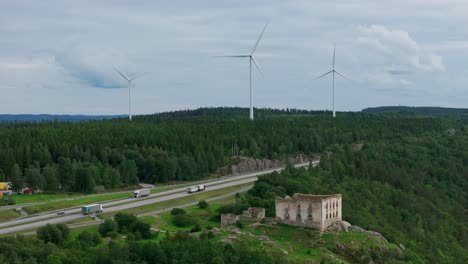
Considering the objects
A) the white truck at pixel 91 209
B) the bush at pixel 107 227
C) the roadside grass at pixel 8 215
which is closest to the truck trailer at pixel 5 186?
the roadside grass at pixel 8 215

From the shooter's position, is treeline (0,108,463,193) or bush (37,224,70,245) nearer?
bush (37,224,70,245)

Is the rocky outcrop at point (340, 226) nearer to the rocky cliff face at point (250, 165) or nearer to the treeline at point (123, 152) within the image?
the treeline at point (123, 152)

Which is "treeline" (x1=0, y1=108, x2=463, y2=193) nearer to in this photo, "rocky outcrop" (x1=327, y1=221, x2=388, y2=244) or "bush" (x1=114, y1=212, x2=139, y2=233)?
"bush" (x1=114, y1=212, x2=139, y2=233)

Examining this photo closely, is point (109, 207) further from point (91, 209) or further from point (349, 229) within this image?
point (349, 229)

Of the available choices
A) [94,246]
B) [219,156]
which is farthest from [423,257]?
[219,156]

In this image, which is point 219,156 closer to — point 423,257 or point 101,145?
point 101,145

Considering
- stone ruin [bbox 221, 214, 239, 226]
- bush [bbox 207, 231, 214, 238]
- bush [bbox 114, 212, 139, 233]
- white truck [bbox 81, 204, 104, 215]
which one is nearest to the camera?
bush [bbox 207, 231, 214, 238]

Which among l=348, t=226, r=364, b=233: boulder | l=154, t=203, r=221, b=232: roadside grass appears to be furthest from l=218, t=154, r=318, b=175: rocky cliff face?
l=348, t=226, r=364, b=233: boulder
